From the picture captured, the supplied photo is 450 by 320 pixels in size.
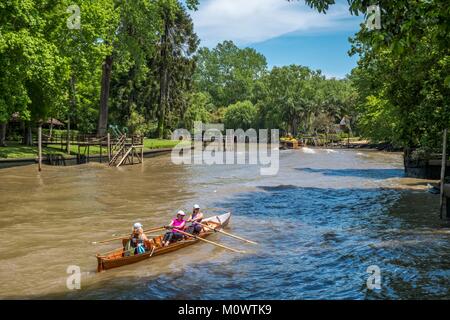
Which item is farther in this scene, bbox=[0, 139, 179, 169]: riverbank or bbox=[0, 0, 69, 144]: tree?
bbox=[0, 139, 179, 169]: riverbank

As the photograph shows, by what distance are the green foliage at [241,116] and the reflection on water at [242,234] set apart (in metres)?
79.7

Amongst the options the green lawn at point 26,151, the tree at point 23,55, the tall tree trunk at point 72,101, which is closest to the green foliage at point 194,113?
the green lawn at point 26,151

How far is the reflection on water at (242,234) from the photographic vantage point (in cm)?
1211

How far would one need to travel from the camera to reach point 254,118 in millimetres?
113750

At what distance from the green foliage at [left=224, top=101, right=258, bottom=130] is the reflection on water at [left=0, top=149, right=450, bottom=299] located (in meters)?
79.7

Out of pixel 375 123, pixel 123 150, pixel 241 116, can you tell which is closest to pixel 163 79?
pixel 123 150

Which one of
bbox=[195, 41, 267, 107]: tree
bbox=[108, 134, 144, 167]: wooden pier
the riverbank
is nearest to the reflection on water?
the riverbank

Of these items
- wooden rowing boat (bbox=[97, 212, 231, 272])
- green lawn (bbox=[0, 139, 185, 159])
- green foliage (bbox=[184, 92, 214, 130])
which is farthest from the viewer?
green foliage (bbox=[184, 92, 214, 130])

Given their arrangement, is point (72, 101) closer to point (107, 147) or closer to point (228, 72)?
point (107, 147)

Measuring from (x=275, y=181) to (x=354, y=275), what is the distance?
21.5m

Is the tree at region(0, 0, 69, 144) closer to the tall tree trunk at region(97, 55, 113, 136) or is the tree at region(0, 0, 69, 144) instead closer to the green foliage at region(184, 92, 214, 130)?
the tall tree trunk at region(97, 55, 113, 136)

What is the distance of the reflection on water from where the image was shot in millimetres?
12109
